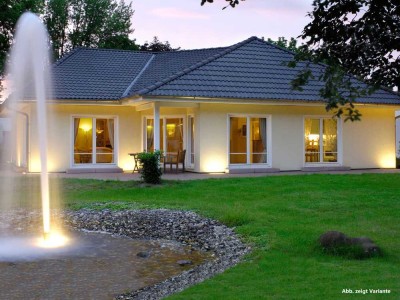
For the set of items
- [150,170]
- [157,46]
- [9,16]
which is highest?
[157,46]

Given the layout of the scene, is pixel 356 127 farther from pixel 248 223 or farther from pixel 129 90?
pixel 248 223

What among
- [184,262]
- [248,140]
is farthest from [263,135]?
[184,262]

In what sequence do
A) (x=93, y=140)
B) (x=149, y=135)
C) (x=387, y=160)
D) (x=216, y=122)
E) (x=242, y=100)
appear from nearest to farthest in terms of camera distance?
(x=242, y=100) → (x=216, y=122) → (x=93, y=140) → (x=149, y=135) → (x=387, y=160)

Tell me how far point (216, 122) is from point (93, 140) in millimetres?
5121

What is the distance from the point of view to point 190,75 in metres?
22.9

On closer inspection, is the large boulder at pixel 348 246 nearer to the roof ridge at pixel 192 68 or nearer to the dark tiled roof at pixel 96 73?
the roof ridge at pixel 192 68

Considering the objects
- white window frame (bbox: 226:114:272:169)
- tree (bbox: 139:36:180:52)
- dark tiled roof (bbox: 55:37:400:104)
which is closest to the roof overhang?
dark tiled roof (bbox: 55:37:400:104)

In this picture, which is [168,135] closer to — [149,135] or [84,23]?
[149,135]

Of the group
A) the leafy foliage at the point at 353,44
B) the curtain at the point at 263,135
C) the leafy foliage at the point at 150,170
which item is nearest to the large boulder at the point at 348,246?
the leafy foliage at the point at 353,44

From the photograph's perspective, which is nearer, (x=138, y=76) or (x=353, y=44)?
(x=353, y=44)

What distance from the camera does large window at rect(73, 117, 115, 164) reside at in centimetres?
2389

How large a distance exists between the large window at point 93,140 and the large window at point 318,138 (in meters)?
8.03

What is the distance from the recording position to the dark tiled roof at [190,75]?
2242 cm

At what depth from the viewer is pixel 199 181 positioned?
18906mm
